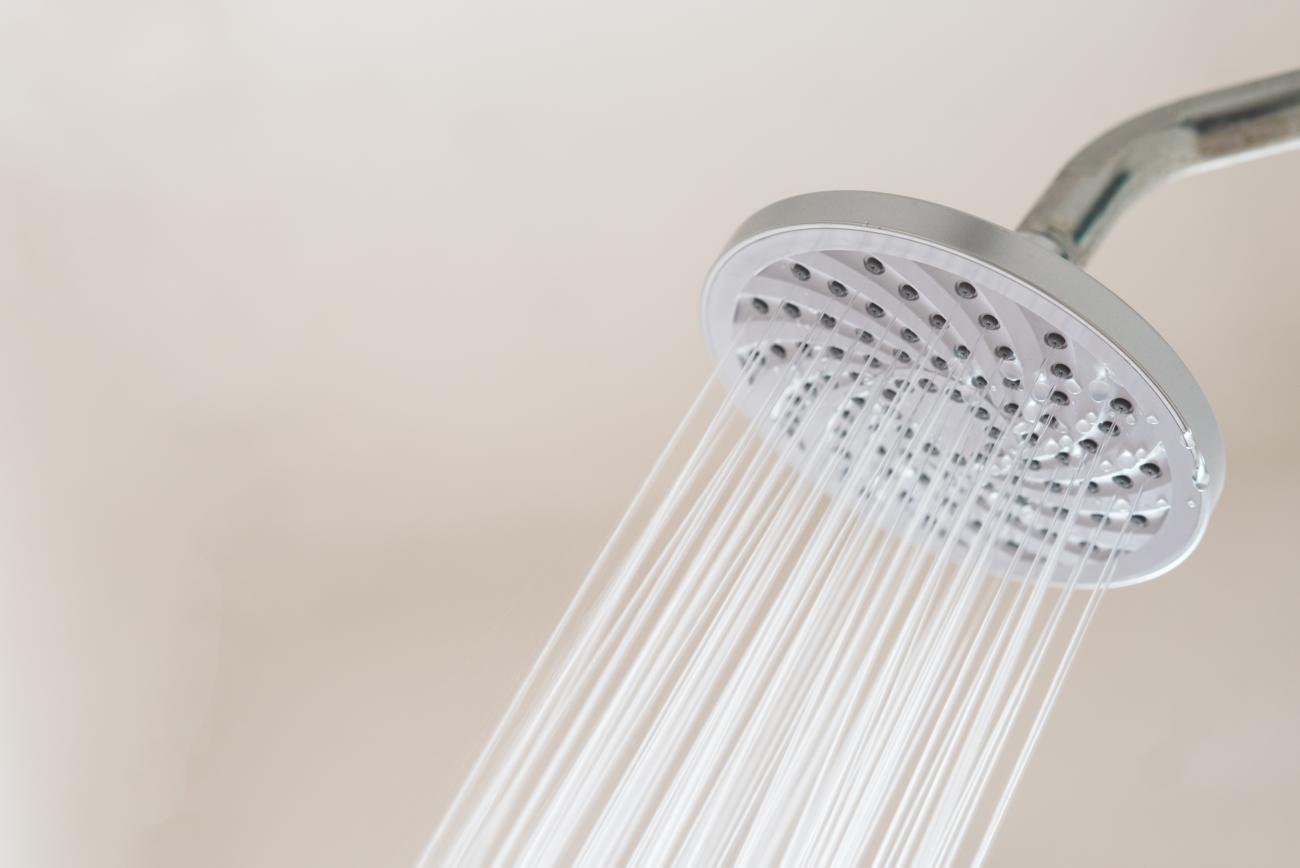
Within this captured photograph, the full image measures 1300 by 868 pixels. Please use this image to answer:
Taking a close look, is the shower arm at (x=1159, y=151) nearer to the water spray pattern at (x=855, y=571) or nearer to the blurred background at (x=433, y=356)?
the water spray pattern at (x=855, y=571)

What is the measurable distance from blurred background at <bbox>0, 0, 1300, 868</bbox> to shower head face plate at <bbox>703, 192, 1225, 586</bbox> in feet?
2.11

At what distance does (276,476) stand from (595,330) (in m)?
0.48

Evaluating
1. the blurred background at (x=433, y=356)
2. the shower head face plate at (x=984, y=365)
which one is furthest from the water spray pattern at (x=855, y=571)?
the blurred background at (x=433, y=356)

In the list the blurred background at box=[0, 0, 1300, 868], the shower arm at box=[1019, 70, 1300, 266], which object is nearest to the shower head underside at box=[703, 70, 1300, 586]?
the shower arm at box=[1019, 70, 1300, 266]

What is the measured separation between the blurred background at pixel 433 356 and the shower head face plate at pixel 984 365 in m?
0.64

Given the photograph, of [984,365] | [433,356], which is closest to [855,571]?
[984,365]

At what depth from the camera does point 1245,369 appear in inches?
52.8

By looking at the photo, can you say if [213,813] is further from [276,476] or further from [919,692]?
[919,692]

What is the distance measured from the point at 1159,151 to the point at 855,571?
0.24m

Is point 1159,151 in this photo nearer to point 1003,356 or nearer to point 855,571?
point 1003,356

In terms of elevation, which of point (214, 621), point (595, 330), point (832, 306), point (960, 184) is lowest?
point (214, 621)

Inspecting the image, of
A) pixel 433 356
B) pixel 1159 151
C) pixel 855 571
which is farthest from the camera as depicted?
pixel 433 356

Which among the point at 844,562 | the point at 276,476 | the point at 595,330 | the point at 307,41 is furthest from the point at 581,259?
the point at 844,562

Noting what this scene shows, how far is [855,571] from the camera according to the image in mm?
648
